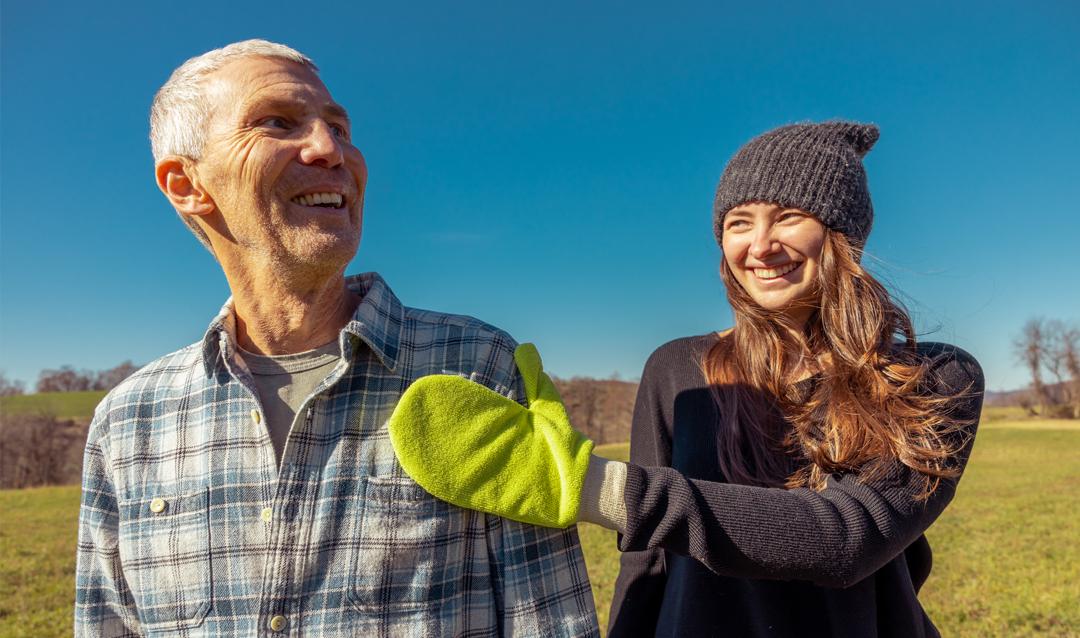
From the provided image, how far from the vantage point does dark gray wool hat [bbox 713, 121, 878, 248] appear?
2.45 metres

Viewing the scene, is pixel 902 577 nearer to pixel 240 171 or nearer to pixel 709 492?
pixel 709 492

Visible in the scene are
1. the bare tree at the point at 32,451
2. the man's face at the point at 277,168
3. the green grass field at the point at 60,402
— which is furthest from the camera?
the green grass field at the point at 60,402

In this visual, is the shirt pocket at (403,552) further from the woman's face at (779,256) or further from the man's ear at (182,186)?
the woman's face at (779,256)

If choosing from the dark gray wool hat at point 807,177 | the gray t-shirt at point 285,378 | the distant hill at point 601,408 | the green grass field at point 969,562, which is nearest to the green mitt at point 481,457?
the gray t-shirt at point 285,378

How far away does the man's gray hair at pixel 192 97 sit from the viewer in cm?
209

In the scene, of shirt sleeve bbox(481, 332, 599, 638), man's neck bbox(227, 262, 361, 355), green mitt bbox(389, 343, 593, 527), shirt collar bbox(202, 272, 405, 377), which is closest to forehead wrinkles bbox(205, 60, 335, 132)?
man's neck bbox(227, 262, 361, 355)

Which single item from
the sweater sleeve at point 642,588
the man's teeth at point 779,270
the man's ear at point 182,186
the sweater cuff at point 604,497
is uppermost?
the man's ear at point 182,186

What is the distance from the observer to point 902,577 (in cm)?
236

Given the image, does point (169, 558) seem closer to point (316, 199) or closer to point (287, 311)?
point (287, 311)

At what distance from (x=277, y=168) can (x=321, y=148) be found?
0.14 metres

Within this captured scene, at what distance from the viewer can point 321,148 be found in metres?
1.99

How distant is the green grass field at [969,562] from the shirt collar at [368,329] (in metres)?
7.50

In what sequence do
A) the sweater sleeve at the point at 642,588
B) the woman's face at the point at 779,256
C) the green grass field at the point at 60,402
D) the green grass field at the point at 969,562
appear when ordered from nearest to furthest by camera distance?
the woman's face at the point at 779,256
the sweater sleeve at the point at 642,588
the green grass field at the point at 969,562
the green grass field at the point at 60,402

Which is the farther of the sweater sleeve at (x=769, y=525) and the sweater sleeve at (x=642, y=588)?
the sweater sleeve at (x=642, y=588)
